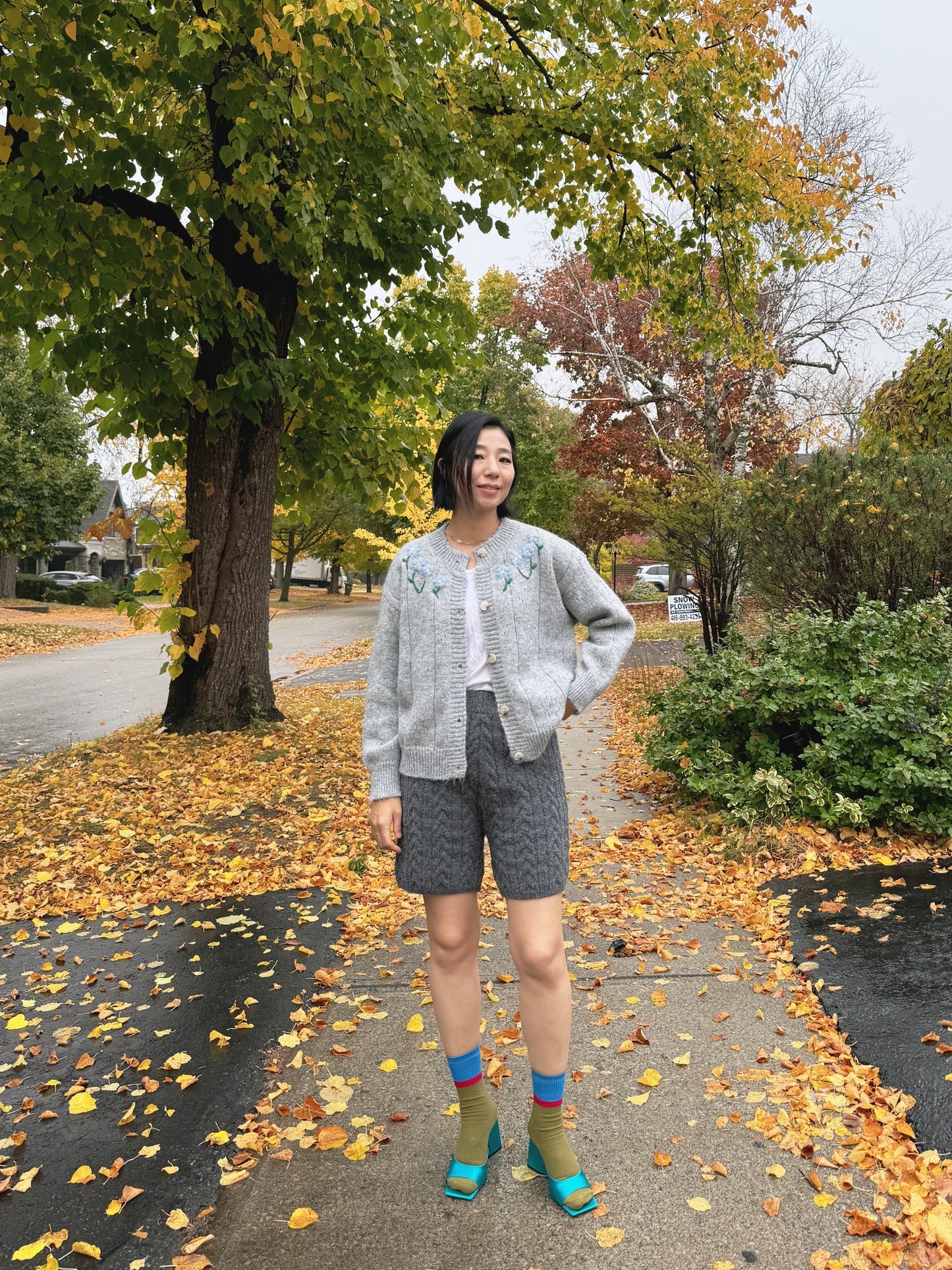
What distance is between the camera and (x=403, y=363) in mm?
7883

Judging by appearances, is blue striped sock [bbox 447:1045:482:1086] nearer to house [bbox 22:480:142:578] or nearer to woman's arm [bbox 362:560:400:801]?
woman's arm [bbox 362:560:400:801]

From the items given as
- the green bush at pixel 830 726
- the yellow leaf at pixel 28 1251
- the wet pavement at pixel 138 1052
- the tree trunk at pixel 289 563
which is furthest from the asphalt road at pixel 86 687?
the tree trunk at pixel 289 563

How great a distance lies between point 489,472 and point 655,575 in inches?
1654

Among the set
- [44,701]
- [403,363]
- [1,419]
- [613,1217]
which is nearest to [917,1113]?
[613,1217]

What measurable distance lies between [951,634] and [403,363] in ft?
15.8

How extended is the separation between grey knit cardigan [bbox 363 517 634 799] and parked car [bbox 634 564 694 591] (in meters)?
34.9

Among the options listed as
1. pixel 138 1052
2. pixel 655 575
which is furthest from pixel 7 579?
pixel 138 1052

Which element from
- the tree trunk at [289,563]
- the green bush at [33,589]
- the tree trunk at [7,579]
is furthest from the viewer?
the tree trunk at [289,563]

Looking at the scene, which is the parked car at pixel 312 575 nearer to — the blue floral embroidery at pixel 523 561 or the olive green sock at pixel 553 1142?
the blue floral embroidery at pixel 523 561

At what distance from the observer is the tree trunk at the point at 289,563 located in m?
39.3

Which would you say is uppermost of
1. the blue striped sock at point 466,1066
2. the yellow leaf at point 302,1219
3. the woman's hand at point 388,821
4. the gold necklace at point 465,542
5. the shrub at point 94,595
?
the gold necklace at point 465,542

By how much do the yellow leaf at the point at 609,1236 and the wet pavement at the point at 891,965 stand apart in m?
0.88

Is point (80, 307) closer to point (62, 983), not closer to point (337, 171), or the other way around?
point (337, 171)

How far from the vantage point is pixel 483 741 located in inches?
90.0
